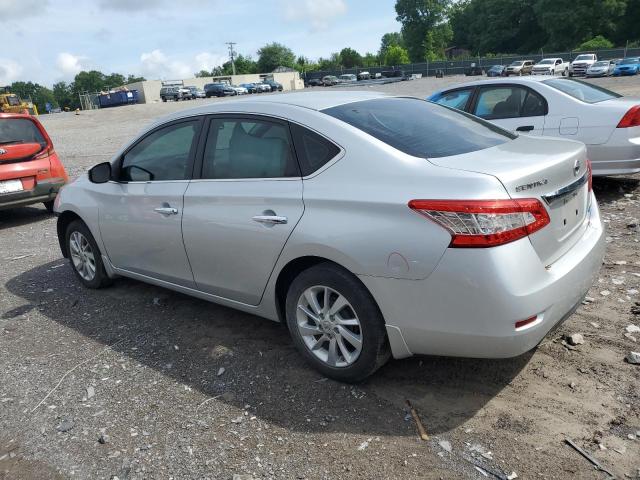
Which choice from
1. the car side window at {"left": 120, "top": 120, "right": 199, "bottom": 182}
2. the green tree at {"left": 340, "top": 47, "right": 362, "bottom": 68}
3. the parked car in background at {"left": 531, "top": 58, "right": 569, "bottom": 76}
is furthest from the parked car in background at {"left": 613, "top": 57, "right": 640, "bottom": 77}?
the green tree at {"left": 340, "top": 47, "right": 362, "bottom": 68}

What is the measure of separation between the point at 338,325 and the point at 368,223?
2.23ft

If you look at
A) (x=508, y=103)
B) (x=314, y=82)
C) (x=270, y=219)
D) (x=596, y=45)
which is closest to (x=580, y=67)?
(x=596, y=45)

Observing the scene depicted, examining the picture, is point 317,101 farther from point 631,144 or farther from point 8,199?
point 8,199

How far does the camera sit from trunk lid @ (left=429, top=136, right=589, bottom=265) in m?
2.78

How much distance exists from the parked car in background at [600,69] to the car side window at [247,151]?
48448 mm

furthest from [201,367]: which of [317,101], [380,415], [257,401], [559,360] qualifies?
[559,360]

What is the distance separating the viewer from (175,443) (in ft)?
9.71

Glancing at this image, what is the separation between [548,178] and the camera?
115 inches

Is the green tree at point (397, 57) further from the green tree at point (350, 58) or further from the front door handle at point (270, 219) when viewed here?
the front door handle at point (270, 219)

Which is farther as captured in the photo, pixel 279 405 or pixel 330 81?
pixel 330 81

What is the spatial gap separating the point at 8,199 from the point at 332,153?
22.5ft

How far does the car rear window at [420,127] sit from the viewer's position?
320cm

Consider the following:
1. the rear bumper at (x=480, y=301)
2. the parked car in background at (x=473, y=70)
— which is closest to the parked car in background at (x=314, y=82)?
the parked car in background at (x=473, y=70)

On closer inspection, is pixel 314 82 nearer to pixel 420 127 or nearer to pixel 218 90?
pixel 218 90
